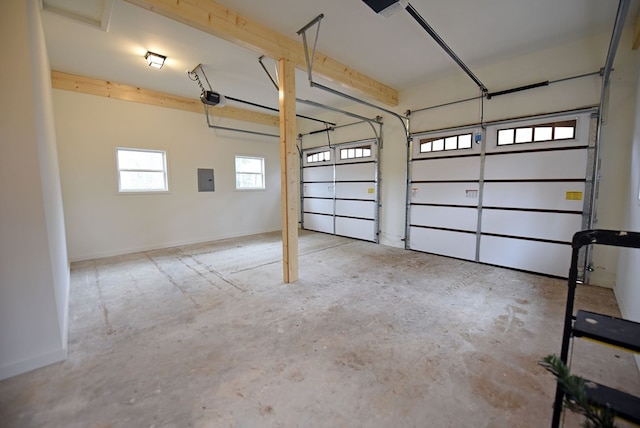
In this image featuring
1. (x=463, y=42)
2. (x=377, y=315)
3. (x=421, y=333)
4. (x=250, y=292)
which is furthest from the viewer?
(x=463, y=42)

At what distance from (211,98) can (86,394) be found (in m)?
4.26

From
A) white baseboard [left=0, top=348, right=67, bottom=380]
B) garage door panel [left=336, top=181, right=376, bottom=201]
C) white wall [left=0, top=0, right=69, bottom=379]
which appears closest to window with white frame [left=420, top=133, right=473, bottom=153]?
garage door panel [left=336, top=181, right=376, bottom=201]

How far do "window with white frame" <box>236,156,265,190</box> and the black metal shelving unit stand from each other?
6515 mm

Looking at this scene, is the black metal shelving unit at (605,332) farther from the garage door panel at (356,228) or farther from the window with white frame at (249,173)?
the window with white frame at (249,173)

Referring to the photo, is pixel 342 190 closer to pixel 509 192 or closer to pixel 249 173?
pixel 249 173

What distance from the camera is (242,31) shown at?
291 cm

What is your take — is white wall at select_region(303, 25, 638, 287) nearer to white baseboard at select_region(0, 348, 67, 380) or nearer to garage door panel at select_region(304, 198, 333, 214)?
garage door panel at select_region(304, 198, 333, 214)

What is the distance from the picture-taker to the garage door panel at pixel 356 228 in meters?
6.07

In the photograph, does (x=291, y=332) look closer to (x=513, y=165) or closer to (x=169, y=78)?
(x=513, y=165)

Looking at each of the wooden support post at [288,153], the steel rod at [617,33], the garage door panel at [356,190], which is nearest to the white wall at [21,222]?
the wooden support post at [288,153]

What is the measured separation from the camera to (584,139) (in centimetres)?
341

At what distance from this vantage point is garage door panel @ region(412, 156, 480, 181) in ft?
14.4

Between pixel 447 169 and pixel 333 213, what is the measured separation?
303cm

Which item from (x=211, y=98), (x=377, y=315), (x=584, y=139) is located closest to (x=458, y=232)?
Result: (x=584, y=139)
